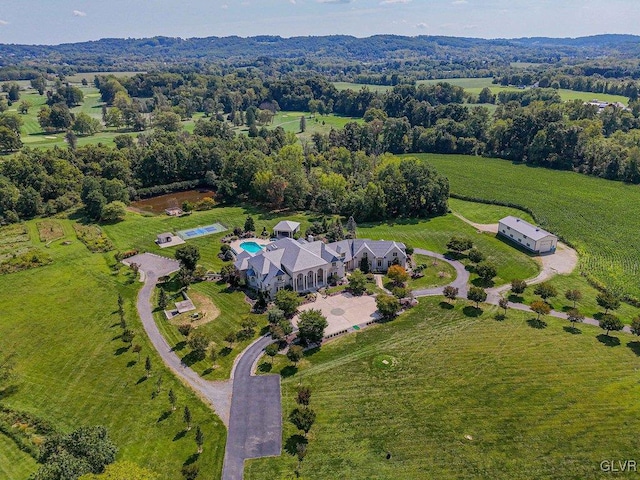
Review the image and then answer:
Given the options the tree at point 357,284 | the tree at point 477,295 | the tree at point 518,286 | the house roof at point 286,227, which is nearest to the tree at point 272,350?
the tree at point 357,284

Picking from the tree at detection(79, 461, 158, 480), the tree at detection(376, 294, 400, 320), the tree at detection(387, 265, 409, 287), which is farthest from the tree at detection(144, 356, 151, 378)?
the tree at detection(387, 265, 409, 287)

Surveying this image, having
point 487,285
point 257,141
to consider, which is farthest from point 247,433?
point 257,141

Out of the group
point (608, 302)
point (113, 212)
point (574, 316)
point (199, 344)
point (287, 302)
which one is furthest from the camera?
point (113, 212)

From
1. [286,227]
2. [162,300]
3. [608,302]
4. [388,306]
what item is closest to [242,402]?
[388,306]

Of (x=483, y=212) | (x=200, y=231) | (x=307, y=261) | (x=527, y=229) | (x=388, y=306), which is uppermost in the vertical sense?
(x=307, y=261)

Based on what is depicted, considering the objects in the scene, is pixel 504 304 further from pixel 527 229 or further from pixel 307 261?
pixel 307 261

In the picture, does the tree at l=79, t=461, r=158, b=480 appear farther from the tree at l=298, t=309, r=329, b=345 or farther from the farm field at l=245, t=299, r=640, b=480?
the tree at l=298, t=309, r=329, b=345

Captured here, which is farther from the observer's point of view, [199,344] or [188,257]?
[188,257]

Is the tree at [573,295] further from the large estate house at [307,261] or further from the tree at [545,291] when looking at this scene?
the large estate house at [307,261]
